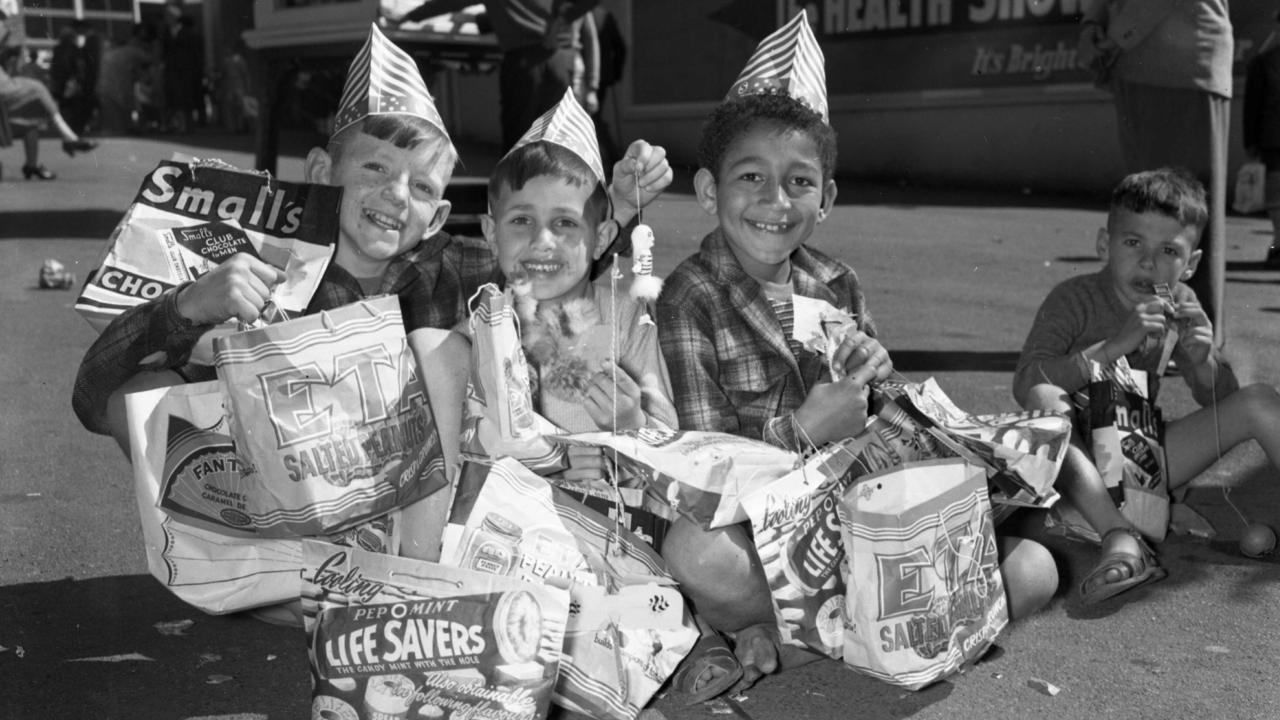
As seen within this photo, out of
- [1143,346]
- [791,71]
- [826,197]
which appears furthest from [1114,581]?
[791,71]

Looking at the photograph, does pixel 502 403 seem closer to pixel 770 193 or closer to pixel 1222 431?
pixel 770 193

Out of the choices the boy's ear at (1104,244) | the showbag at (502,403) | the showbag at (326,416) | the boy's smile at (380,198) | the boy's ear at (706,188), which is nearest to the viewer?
the showbag at (326,416)

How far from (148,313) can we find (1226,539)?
252 centimetres

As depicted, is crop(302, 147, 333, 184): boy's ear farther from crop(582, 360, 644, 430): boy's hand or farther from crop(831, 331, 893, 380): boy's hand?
crop(831, 331, 893, 380): boy's hand

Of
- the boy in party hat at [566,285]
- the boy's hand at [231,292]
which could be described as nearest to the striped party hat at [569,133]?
the boy in party hat at [566,285]

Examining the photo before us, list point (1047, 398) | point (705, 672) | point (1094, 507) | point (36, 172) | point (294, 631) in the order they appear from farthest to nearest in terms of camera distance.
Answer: point (36, 172) < point (1047, 398) < point (1094, 507) < point (294, 631) < point (705, 672)

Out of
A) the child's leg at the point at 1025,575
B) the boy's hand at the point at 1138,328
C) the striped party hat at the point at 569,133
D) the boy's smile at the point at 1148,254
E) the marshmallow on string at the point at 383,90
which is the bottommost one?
the child's leg at the point at 1025,575

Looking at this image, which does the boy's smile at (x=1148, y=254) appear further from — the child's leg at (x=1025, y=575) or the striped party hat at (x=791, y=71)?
the striped party hat at (x=791, y=71)

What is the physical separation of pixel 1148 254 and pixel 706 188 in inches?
47.9

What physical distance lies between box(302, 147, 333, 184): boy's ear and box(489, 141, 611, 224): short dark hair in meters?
0.42

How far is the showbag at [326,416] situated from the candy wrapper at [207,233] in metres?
0.31

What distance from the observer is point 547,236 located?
229 centimetres

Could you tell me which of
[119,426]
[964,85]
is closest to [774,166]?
[119,426]

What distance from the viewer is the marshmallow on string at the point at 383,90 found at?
8.04 ft
